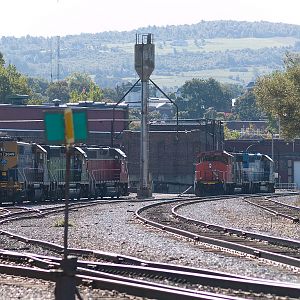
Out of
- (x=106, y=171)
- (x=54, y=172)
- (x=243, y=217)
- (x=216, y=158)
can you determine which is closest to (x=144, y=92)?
(x=106, y=171)

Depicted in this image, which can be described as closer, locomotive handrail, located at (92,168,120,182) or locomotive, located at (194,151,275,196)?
locomotive handrail, located at (92,168,120,182)

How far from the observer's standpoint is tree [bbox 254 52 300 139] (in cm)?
5222

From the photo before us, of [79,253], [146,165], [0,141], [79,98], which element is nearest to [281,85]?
[146,165]

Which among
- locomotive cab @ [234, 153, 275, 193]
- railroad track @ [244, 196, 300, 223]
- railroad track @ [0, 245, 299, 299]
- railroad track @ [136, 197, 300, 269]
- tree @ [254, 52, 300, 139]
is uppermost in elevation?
tree @ [254, 52, 300, 139]

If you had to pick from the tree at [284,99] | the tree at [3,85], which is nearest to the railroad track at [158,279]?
the tree at [284,99]

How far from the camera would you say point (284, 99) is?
5262 cm

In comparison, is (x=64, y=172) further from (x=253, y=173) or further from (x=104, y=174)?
(x=253, y=173)

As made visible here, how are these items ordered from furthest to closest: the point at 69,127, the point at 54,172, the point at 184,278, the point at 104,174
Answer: the point at 104,174 → the point at 54,172 → the point at 184,278 → the point at 69,127

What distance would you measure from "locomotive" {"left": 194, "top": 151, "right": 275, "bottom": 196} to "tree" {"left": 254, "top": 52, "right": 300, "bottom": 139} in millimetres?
8162

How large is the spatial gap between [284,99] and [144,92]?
1103 centimetres

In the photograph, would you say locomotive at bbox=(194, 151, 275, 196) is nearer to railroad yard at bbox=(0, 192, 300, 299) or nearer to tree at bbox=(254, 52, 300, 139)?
tree at bbox=(254, 52, 300, 139)

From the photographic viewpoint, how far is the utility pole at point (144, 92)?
6003cm

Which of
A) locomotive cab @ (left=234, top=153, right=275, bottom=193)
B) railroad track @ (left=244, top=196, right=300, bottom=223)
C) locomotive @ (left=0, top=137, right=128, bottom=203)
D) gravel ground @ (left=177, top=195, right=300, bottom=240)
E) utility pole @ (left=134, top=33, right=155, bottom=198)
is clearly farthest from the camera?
locomotive cab @ (left=234, top=153, right=275, bottom=193)

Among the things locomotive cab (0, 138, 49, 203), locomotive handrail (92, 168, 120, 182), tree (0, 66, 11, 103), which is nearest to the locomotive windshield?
locomotive handrail (92, 168, 120, 182)
